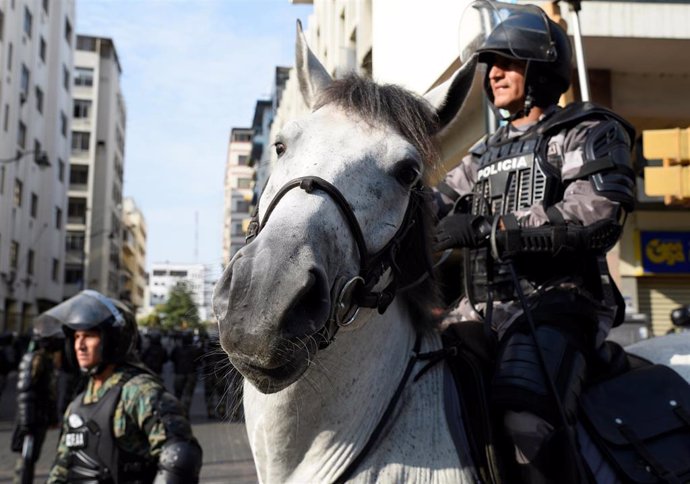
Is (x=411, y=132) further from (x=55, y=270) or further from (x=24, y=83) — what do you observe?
(x=55, y=270)

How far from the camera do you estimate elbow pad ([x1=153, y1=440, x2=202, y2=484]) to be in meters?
4.11

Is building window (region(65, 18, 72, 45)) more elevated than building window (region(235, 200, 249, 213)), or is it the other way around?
building window (region(65, 18, 72, 45))

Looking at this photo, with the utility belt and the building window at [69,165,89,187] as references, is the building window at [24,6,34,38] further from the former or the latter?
the utility belt

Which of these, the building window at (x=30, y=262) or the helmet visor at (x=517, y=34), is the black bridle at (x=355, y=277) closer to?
the helmet visor at (x=517, y=34)

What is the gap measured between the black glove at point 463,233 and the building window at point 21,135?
4172 centimetres

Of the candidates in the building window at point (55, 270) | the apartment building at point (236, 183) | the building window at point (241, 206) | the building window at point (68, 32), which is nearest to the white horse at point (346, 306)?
the building window at point (55, 270)

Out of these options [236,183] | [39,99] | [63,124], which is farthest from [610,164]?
[236,183]

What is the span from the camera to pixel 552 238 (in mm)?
2619

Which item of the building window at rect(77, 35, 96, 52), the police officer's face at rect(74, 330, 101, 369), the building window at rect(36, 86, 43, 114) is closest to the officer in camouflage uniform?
the police officer's face at rect(74, 330, 101, 369)

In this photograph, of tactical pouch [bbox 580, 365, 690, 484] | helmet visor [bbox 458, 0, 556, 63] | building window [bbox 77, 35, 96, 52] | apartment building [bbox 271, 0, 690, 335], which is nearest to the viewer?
tactical pouch [bbox 580, 365, 690, 484]

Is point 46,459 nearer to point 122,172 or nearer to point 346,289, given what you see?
point 346,289

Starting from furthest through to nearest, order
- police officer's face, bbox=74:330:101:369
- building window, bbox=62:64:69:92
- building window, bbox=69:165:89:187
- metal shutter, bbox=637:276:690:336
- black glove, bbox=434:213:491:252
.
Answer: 1. building window, bbox=69:165:89:187
2. building window, bbox=62:64:69:92
3. metal shutter, bbox=637:276:690:336
4. police officer's face, bbox=74:330:101:369
5. black glove, bbox=434:213:491:252

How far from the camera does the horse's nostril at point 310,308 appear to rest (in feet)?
6.06

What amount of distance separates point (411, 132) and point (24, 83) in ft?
142
